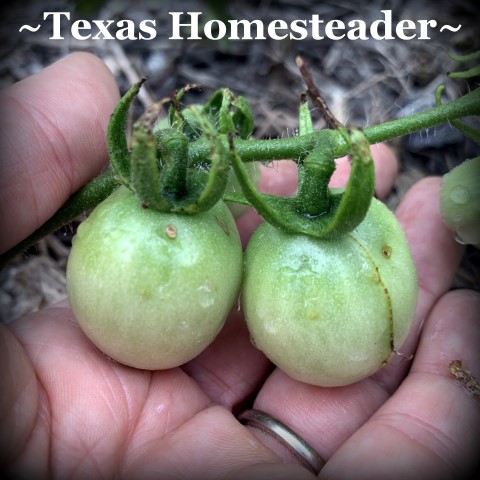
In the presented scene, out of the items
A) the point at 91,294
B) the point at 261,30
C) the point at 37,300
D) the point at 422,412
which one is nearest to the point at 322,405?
the point at 422,412

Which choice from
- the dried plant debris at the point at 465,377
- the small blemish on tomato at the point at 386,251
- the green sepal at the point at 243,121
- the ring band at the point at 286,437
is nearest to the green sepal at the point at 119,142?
the green sepal at the point at 243,121

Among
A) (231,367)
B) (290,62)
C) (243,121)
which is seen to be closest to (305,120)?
(243,121)

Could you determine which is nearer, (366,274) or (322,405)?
(366,274)

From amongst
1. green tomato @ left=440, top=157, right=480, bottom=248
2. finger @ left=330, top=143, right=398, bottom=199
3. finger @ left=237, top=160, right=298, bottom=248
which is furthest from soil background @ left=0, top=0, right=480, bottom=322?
green tomato @ left=440, top=157, right=480, bottom=248

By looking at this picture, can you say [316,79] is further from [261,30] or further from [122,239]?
[122,239]

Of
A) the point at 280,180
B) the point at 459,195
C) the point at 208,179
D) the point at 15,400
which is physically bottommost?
the point at 15,400

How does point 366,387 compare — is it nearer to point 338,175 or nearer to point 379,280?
point 379,280

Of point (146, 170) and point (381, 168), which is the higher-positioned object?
point (146, 170)
